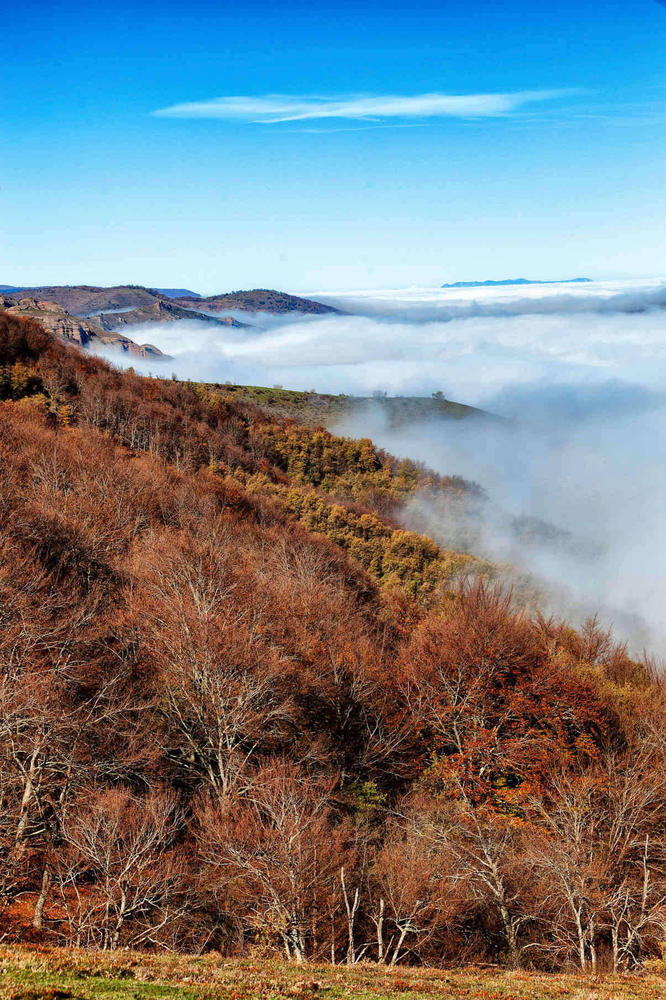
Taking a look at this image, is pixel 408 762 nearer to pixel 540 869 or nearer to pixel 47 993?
pixel 540 869

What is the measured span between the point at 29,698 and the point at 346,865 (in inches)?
609

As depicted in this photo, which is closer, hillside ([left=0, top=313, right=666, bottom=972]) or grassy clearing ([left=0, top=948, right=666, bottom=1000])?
grassy clearing ([left=0, top=948, right=666, bottom=1000])

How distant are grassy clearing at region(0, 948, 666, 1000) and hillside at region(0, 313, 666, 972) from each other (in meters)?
0.27

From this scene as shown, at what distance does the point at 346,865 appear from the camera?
91.1ft

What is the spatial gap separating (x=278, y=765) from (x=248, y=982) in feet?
54.8

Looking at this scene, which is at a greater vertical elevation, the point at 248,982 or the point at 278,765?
the point at 248,982

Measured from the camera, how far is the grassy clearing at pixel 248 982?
1269 centimetres

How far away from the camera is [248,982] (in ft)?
49.9

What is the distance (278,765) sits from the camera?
1252 inches

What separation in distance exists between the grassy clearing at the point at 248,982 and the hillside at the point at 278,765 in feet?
0.88

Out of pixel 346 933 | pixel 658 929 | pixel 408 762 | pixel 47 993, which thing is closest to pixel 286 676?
pixel 408 762

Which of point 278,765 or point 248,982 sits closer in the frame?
point 248,982

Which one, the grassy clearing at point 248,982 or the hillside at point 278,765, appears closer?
the grassy clearing at point 248,982

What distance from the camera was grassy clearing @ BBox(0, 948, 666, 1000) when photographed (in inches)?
500
